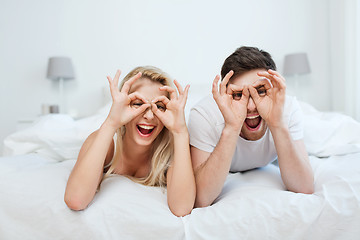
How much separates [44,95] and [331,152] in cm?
267

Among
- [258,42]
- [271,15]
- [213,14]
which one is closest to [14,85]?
[213,14]

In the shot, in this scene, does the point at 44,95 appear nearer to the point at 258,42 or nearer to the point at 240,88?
the point at 258,42

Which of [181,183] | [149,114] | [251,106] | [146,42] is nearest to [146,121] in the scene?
[149,114]

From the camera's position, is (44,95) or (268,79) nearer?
(268,79)

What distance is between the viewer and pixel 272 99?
3.35 ft

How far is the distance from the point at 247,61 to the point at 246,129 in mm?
258

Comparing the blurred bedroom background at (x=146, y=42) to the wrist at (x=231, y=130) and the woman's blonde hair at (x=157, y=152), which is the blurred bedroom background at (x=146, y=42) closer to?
the woman's blonde hair at (x=157, y=152)

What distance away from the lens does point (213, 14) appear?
2908mm

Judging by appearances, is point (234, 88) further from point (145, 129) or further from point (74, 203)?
point (74, 203)

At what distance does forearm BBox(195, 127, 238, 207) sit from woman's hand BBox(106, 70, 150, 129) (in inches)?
11.3

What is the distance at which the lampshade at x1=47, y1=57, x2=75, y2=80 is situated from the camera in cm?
280

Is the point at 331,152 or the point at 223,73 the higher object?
the point at 223,73

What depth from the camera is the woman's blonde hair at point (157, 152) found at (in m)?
1.14

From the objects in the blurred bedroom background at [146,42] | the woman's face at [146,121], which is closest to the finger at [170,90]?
the woman's face at [146,121]
